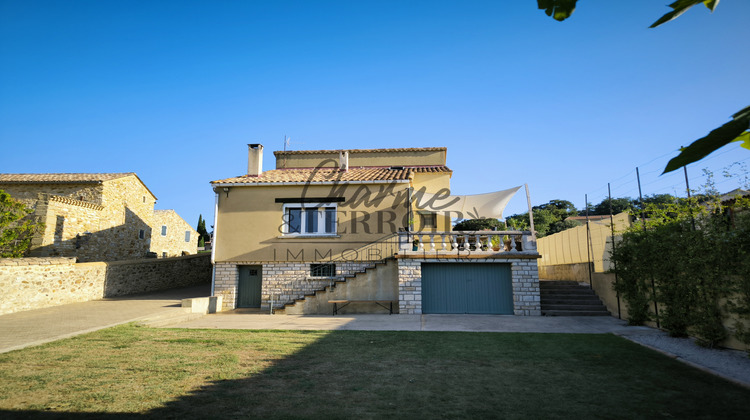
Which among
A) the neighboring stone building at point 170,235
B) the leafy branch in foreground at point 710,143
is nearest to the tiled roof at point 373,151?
the neighboring stone building at point 170,235

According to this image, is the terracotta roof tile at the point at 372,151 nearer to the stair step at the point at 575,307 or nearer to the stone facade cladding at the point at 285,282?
the stone facade cladding at the point at 285,282

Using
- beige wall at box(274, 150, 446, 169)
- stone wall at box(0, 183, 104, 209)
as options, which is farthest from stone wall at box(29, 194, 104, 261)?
beige wall at box(274, 150, 446, 169)

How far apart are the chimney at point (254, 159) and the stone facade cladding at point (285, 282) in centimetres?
422

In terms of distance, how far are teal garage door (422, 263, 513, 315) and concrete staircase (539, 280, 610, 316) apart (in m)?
1.45

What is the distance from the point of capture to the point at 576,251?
16.3m

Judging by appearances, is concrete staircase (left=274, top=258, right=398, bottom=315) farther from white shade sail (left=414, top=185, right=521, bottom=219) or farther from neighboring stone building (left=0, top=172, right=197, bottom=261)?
neighboring stone building (left=0, top=172, right=197, bottom=261)

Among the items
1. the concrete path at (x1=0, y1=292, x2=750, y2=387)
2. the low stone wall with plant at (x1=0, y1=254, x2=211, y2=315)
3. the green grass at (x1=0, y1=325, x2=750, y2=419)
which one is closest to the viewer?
the green grass at (x1=0, y1=325, x2=750, y2=419)

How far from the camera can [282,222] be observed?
16.5m

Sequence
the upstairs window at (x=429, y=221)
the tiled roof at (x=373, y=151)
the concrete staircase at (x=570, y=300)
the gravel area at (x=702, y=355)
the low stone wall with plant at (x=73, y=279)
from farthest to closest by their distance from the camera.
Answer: the tiled roof at (x=373, y=151) → the upstairs window at (x=429, y=221) → the low stone wall with plant at (x=73, y=279) → the concrete staircase at (x=570, y=300) → the gravel area at (x=702, y=355)

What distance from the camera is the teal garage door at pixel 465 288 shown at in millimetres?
13859

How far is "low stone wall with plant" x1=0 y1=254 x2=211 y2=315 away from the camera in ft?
45.3

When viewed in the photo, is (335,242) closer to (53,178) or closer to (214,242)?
(214,242)

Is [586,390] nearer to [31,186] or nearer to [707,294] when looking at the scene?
[707,294]

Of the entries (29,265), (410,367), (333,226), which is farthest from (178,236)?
(410,367)
